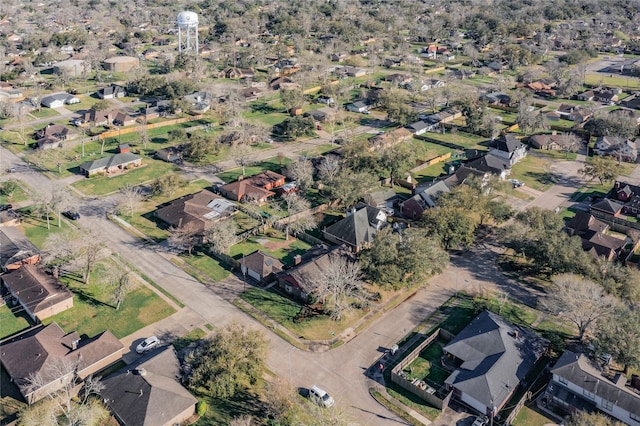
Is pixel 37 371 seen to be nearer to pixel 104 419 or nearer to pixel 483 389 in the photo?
pixel 104 419

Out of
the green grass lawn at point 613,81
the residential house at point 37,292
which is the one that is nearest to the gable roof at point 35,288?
the residential house at point 37,292

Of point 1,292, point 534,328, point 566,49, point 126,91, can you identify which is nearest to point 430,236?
point 534,328

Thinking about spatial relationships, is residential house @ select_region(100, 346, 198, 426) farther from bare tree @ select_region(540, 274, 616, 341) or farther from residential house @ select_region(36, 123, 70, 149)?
residential house @ select_region(36, 123, 70, 149)

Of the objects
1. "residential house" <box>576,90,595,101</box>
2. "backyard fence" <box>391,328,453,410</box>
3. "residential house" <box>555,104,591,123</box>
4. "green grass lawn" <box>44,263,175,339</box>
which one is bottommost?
"green grass lawn" <box>44,263,175,339</box>

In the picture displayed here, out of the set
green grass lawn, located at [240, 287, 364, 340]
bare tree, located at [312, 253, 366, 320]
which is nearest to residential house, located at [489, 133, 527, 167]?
bare tree, located at [312, 253, 366, 320]

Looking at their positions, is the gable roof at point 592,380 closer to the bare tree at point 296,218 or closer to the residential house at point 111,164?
the bare tree at point 296,218
